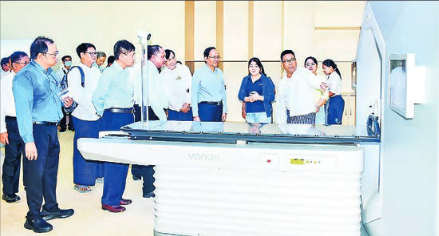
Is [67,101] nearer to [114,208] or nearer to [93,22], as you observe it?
[114,208]

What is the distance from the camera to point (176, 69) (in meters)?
5.93

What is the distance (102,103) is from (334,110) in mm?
2982

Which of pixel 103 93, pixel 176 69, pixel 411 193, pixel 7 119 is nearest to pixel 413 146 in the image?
pixel 411 193

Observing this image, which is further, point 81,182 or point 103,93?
point 81,182

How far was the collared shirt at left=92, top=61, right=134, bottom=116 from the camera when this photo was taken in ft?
12.9

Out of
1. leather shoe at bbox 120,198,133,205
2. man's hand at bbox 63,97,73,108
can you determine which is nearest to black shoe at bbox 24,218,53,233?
leather shoe at bbox 120,198,133,205

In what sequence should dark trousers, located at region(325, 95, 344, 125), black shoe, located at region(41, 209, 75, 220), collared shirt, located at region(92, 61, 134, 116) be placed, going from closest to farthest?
1. black shoe, located at region(41, 209, 75, 220)
2. collared shirt, located at region(92, 61, 134, 116)
3. dark trousers, located at region(325, 95, 344, 125)

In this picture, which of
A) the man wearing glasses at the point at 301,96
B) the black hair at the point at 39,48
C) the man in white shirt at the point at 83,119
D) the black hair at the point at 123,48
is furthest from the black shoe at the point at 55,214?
the man wearing glasses at the point at 301,96

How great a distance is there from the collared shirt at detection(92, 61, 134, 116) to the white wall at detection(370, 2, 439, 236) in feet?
7.35

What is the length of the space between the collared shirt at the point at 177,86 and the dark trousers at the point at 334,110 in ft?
5.32

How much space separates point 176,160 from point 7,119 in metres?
2.21

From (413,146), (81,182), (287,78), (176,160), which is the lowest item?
(81,182)

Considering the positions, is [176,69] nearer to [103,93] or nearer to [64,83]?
[64,83]

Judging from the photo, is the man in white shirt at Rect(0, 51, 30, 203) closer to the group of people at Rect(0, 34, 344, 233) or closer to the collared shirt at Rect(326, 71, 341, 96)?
the group of people at Rect(0, 34, 344, 233)
